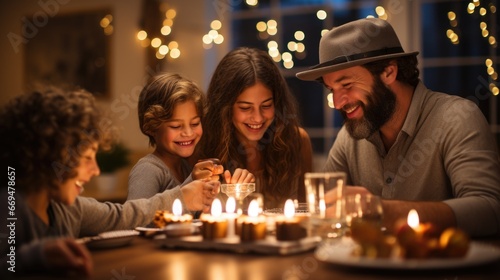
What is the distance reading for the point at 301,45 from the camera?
4957mm

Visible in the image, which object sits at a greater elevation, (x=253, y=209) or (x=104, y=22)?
(x=104, y=22)

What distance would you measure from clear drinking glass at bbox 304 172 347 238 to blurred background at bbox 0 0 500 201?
2.72m

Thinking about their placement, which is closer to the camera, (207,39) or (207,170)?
(207,170)

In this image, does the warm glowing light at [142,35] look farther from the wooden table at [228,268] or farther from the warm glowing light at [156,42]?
the wooden table at [228,268]

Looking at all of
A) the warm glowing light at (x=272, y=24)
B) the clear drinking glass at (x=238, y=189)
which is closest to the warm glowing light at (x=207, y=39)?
the warm glowing light at (x=272, y=24)

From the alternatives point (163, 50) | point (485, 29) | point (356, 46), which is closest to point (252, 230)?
point (356, 46)

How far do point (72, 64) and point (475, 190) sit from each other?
4472 millimetres

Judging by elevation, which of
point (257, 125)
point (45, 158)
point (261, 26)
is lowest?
point (45, 158)

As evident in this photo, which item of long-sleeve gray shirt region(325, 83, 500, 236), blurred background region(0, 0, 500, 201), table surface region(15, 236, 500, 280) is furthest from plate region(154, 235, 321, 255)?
blurred background region(0, 0, 500, 201)

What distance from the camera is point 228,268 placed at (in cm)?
130

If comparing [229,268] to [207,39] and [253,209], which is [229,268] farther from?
[207,39]

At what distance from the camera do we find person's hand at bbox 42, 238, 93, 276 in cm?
122

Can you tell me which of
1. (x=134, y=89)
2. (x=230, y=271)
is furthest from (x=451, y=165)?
(x=134, y=89)

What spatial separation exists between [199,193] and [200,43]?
11.0 feet
